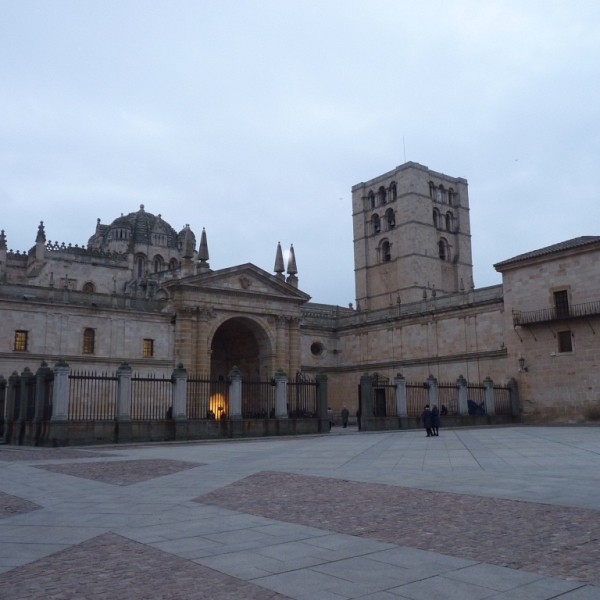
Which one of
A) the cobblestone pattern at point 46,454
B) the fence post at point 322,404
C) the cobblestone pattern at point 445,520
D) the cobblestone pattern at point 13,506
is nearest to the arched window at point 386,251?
the fence post at point 322,404

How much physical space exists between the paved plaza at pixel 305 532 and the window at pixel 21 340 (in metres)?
24.1

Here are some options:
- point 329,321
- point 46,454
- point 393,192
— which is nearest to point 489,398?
point 329,321

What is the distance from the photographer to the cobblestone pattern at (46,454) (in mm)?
18133

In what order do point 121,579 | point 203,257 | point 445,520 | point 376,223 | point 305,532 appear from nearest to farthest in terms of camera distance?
1. point 121,579
2. point 305,532
3. point 445,520
4. point 203,257
5. point 376,223

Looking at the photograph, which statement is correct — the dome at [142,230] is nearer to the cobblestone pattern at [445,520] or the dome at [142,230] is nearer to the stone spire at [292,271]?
the stone spire at [292,271]

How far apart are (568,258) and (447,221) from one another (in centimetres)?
3336

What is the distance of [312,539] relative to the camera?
6930 mm

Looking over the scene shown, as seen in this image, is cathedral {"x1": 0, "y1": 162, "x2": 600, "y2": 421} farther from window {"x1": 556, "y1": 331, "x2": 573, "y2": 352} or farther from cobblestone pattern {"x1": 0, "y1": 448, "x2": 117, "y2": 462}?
cobblestone pattern {"x1": 0, "y1": 448, "x2": 117, "y2": 462}

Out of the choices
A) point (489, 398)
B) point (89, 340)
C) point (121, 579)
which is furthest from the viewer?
point (89, 340)

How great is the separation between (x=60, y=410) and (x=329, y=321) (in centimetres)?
3185

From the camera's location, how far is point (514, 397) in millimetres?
37000

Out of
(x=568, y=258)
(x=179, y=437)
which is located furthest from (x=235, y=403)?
(x=568, y=258)

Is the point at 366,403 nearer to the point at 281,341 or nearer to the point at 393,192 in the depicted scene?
Result: the point at 281,341

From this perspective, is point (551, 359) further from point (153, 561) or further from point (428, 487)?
point (153, 561)
